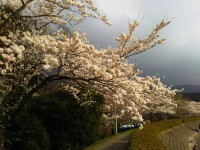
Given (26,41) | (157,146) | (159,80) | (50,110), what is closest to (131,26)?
(159,80)

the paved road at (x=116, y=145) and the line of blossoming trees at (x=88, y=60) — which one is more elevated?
the line of blossoming trees at (x=88, y=60)

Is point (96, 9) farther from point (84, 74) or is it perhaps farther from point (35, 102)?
point (35, 102)

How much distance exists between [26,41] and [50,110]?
9416 mm

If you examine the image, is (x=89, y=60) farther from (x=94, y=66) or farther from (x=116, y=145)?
(x=116, y=145)

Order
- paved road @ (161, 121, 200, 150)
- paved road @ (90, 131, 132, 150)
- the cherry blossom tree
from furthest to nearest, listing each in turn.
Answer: paved road @ (161, 121, 200, 150), paved road @ (90, 131, 132, 150), the cherry blossom tree

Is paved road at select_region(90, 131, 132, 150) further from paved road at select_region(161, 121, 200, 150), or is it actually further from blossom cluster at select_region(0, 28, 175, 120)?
blossom cluster at select_region(0, 28, 175, 120)

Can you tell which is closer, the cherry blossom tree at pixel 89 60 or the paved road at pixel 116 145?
the cherry blossom tree at pixel 89 60

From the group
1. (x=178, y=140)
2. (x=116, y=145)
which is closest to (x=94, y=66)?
(x=116, y=145)

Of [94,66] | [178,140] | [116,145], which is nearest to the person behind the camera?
[94,66]

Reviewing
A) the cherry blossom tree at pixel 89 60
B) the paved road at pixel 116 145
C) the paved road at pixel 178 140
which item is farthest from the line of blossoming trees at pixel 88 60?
the paved road at pixel 178 140

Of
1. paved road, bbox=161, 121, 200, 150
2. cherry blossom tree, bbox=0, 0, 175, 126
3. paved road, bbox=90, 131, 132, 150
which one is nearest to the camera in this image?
cherry blossom tree, bbox=0, 0, 175, 126

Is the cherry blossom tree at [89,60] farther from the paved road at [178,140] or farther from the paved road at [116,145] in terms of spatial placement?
the paved road at [178,140]

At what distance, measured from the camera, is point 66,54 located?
8844 mm

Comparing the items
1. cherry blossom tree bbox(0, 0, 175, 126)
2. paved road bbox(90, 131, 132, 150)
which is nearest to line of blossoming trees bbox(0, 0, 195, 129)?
cherry blossom tree bbox(0, 0, 175, 126)
